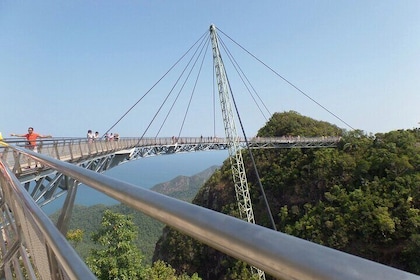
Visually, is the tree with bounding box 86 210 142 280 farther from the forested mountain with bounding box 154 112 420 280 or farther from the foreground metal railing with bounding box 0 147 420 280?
the forested mountain with bounding box 154 112 420 280

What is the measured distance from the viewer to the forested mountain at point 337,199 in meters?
26.8

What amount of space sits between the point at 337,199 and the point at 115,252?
24308mm

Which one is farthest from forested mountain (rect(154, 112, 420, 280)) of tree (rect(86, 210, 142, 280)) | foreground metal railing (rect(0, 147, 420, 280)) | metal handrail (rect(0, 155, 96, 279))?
foreground metal railing (rect(0, 147, 420, 280))

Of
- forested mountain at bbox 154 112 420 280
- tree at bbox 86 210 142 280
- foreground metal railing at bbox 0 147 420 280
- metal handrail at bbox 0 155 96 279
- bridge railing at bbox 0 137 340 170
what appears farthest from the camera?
forested mountain at bbox 154 112 420 280

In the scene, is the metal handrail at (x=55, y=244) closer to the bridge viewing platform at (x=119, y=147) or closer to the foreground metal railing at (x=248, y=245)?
the foreground metal railing at (x=248, y=245)

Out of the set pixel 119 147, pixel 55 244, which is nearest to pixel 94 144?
pixel 119 147

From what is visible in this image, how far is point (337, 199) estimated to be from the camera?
3231 centimetres

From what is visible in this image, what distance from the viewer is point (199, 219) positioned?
0.60 metres

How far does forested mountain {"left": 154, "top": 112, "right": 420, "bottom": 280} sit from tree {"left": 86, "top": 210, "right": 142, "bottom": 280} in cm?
1626

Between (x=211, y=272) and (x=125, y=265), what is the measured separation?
81.5 feet

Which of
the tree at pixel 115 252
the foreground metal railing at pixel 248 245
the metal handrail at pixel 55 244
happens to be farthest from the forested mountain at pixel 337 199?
the foreground metal railing at pixel 248 245

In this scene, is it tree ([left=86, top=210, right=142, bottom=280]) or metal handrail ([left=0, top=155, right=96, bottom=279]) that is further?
tree ([left=86, top=210, right=142, bottom=280])

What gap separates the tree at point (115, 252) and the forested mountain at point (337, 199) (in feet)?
53.3

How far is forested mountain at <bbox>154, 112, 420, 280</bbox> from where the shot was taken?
1054 inches
